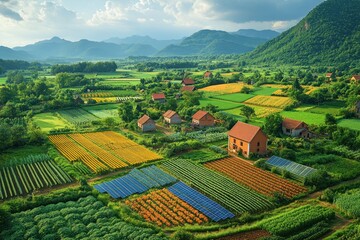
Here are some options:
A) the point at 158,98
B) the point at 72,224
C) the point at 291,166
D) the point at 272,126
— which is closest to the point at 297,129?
the point at 272,126

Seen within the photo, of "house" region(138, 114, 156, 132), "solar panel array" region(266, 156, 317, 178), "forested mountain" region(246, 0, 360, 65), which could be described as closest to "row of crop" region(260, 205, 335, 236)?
"solar panel array" region(266, 156, 317, 178)

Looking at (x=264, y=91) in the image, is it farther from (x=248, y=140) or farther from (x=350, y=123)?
(x=248, y=140)

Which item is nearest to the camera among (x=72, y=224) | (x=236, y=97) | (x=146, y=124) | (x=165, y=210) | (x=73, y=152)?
(x=72, y=224)

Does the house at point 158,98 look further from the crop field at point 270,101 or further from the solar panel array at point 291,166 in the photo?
the solar panel array at point 291,166

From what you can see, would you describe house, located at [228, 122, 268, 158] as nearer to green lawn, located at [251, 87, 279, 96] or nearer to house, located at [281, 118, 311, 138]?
house, located at [281, 118, 311, 138]

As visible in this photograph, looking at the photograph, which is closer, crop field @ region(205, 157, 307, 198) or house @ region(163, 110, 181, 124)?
crop field @ region(205, 157, 307, 198)

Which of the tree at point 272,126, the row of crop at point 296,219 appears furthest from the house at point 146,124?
the row of crop at point 296,219
